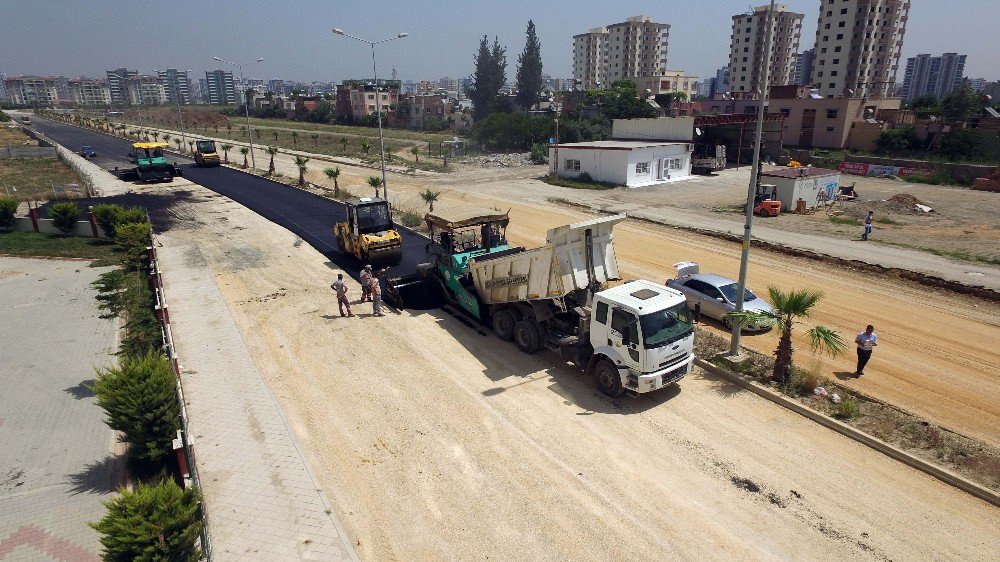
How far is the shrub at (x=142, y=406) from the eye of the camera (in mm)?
8852

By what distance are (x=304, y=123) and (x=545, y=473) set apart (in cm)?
13277

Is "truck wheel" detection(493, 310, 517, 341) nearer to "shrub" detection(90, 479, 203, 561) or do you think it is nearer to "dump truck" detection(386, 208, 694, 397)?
"dump truck" detection(386, 208, 694, 397)

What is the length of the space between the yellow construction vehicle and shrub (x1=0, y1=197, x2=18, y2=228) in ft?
56.0

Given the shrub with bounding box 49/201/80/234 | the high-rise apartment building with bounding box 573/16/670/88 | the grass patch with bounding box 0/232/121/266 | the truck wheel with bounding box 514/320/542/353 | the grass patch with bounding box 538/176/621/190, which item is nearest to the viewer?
the truck wheel with bounding box 514/320/542/353

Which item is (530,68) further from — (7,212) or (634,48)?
(7,212)

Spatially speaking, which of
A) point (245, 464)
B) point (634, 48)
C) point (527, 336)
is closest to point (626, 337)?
point (527, 336)

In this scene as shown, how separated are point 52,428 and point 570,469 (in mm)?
9890

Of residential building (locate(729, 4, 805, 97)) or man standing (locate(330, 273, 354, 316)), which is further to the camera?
residential building (locate(729, 4, 805, 97))

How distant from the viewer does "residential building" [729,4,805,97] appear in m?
117

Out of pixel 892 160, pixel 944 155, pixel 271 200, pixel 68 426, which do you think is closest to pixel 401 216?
pixel 271 200

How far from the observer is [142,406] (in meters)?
8.91

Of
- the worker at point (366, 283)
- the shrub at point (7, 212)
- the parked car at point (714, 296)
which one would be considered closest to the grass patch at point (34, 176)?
the shrub at point (7, 212)

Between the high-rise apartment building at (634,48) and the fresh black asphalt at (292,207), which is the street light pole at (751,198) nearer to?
the fresh black asphalt at (292,207)

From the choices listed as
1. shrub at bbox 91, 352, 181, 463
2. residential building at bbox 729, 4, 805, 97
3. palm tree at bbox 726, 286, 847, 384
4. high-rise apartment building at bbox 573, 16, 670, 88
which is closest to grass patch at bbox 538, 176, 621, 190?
palm tree at bbox 726, 286, 847, 384
